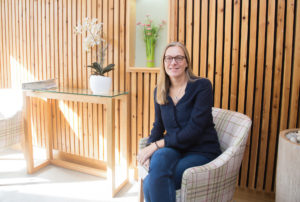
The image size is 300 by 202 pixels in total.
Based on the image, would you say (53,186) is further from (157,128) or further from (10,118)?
(157,128)

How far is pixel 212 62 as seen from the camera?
2.65 metres

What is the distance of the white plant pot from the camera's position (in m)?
2.78

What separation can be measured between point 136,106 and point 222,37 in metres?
1.34

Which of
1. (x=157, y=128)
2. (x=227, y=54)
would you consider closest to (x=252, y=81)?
(x=227, y=54)

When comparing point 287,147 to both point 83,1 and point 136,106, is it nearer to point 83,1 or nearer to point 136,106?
point 136,106

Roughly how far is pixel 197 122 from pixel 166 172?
1.47 feet

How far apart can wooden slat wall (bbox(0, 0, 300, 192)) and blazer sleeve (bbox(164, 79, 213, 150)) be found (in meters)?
0.86

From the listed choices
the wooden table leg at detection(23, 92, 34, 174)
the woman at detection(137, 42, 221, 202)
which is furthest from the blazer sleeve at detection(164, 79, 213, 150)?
the wooden table leg at detection(23, 92, 34, 174)

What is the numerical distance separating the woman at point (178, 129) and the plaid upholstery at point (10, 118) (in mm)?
2156

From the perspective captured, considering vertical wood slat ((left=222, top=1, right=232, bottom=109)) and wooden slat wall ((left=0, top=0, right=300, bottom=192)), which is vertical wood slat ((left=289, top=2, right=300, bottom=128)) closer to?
wooden slat wall ((left=0, top=0, right=300, bottom=192))

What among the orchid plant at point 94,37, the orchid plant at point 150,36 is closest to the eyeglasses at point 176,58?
the orchid plant at point 150,36

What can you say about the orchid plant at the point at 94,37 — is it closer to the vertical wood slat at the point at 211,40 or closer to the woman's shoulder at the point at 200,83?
the vertical wood slat at the point at 211,40

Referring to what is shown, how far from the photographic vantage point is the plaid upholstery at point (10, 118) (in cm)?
313

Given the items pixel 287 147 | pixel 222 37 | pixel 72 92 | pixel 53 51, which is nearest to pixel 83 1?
pixel 53 51
